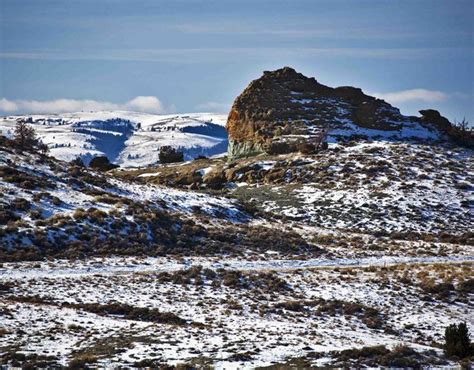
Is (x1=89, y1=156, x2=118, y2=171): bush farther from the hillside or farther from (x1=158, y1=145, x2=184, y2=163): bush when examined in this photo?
the hillside

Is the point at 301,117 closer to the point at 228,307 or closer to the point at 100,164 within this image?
the point at 100,164

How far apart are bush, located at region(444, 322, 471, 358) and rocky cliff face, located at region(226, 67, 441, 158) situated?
55.1 metres

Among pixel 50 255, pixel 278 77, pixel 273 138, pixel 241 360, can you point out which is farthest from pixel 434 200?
pixel 278 77

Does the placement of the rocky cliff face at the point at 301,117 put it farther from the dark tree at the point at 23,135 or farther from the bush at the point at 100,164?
the dark tree at the point at 23,135

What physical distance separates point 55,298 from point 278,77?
3121 inches

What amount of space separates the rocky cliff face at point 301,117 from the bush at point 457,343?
5511 centimetres

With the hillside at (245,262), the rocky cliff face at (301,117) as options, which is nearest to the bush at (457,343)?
the hillside at (245,262)

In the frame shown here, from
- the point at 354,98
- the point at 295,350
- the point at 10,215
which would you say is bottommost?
the point at 295,350

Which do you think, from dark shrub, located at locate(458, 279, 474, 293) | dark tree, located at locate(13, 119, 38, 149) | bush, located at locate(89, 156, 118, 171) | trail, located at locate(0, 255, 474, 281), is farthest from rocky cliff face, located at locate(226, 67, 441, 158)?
dark shrub, located at locate(458, 279, 474, 293)

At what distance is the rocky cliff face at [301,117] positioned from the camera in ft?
268

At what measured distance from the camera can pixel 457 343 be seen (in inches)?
775

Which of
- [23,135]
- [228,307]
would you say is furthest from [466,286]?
[23,135]

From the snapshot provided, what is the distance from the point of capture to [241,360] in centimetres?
1817

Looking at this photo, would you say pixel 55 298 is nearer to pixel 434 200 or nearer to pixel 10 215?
pixel 10 215
